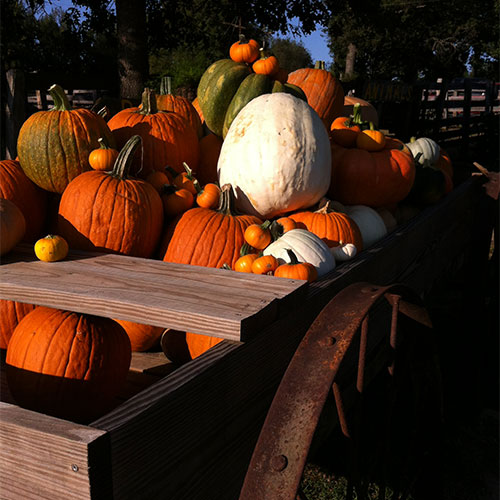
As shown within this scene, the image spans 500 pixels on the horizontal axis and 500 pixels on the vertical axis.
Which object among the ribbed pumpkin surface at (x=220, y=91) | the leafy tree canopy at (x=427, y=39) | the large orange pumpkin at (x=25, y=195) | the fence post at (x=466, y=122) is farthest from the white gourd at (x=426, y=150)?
the leafy tree canopy at (x=427, y=39)

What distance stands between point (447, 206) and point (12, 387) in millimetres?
2338

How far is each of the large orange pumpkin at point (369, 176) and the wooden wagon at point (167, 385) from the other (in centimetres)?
60

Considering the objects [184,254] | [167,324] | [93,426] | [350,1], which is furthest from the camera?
[350,1]

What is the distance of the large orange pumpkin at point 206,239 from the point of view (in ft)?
6.61

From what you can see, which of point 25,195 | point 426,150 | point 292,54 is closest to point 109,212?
point 25,195

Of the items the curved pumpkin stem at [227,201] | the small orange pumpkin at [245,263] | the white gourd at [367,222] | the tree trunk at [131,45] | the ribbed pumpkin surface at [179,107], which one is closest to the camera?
the small orange pumpkin at [245,263]

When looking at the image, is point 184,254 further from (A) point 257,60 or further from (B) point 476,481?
(B) point 476,481

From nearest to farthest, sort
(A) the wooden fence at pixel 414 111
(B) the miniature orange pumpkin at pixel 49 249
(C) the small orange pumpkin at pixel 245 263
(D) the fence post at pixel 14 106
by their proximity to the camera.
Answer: (B) the miniature orange pumpkin at pixel 49 249, (C) the small orange pumpkin at pixel 245 263, (D) the fence post at pixel 14 106, (A) the wooden fence at pixel 414 111

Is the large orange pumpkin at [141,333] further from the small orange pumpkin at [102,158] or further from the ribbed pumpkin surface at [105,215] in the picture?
the small orange pumpkin at [102,158]

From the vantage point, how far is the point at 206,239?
2.02 metres

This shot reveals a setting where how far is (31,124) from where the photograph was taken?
216cm

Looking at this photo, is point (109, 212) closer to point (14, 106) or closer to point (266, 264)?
point (266, 264)

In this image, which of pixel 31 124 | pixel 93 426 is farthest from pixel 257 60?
pixel 93 426

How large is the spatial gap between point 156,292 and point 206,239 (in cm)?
67
